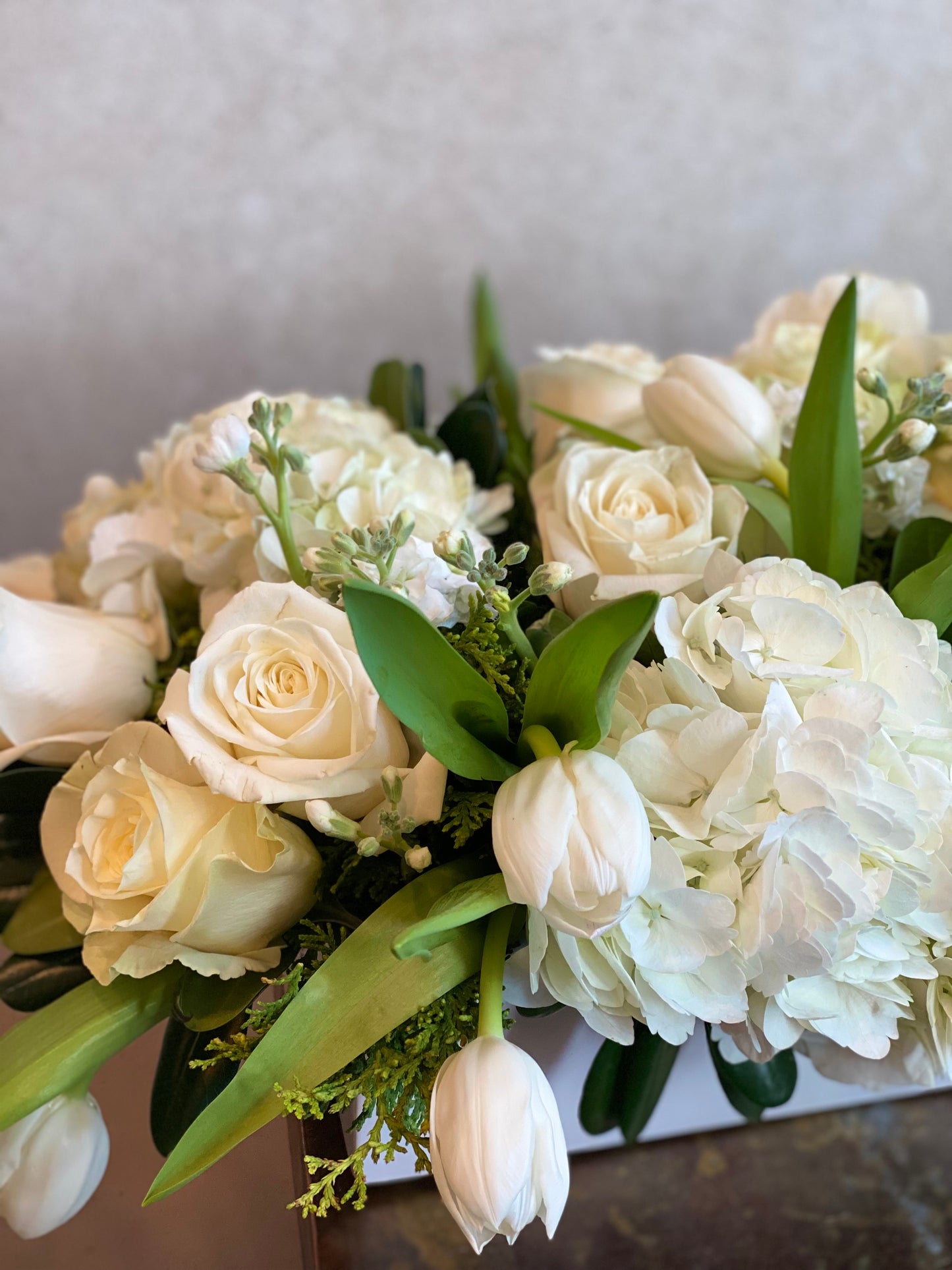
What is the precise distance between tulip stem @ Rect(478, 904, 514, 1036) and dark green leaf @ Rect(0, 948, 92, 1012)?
226mm

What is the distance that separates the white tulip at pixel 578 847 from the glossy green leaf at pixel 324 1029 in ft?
0.20

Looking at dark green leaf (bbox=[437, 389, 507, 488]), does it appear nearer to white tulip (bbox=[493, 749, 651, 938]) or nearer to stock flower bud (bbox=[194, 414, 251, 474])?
Answer: stock flower bud (bbox=[194, 414, 251, 474])

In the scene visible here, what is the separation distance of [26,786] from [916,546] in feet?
1.59

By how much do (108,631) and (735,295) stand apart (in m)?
0.67

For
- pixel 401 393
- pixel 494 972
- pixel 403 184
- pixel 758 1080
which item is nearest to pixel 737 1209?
pixel 758 1080

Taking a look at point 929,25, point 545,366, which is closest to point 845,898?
point 545,366

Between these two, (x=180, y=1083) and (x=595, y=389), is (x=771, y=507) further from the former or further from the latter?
(x=180, y=1083)

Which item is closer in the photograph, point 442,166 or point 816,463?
point 816,463

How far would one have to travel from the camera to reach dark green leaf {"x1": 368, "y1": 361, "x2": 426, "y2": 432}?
68 cm

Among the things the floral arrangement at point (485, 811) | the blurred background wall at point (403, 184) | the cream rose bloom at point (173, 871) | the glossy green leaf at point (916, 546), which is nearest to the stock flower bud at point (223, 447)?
the floral arrangement at point (485, 811)

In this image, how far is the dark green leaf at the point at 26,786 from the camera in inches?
19.7

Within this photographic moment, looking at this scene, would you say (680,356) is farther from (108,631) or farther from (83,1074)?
(83,1074)

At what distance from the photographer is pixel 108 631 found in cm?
54

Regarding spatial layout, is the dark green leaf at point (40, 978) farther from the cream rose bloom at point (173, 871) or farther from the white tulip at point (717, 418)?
the white tulip at point (717, 418)
